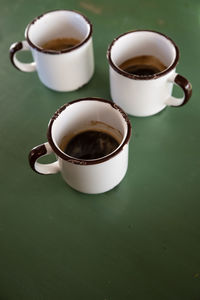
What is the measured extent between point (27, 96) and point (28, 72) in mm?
79

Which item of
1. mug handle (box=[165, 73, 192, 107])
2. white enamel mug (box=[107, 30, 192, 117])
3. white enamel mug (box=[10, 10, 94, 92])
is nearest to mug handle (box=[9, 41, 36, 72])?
white enamel mug (box=[10, 10, 94, 92])

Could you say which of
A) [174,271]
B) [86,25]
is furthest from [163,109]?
[174,271]

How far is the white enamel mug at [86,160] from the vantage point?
64 cm

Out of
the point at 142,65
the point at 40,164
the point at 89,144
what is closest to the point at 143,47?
the point at 142,65

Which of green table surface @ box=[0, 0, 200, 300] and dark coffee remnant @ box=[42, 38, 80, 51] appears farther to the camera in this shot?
dark coffee remnant @ box=[42, 38, 80, 51]

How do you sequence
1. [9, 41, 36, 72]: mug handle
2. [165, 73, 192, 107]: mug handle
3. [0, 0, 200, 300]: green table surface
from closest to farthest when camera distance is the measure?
[0, 0, 200, 300]: green table surface
[165, 73, 192, 107]: mug handle
[9, 41, 36, 72]: mug handle

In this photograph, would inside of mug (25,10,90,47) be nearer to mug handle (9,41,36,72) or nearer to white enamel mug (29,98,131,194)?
mug handle (9,41,36,72)

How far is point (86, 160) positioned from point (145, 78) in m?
0.22

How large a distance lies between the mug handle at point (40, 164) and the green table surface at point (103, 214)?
5 centimetres

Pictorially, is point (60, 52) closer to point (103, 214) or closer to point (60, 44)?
point (60, 44)

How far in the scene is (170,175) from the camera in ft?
2.45

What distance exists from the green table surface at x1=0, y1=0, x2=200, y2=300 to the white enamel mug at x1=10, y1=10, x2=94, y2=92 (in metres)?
0.04

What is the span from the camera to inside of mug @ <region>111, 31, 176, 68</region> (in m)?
0.80

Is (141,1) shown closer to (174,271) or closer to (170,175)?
(170,175)
